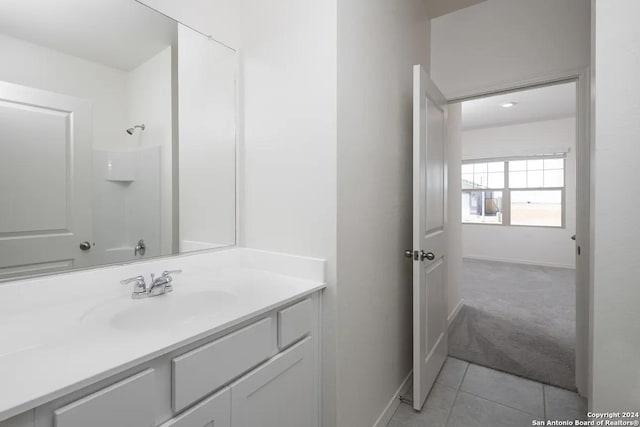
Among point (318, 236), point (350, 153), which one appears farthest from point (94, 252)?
point (350, 153)

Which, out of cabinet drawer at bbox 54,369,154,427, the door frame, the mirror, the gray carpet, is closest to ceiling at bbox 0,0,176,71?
the mirror

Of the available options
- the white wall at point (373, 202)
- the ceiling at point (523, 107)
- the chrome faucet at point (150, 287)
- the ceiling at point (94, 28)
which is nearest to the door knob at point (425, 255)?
the white wall at point (373, 202)

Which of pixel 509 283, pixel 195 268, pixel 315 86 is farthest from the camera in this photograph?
pixel 509 283

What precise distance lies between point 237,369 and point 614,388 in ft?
4.13

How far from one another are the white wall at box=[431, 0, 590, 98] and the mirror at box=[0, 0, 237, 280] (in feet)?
5.75

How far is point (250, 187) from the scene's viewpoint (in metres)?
1.57

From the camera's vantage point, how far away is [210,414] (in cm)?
83

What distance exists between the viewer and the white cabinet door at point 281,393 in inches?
36.5

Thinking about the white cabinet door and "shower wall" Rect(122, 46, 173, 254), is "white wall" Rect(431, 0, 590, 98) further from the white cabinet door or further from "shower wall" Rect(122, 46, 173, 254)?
the white cabinet door

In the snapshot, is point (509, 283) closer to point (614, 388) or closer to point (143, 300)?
point (614, 388)

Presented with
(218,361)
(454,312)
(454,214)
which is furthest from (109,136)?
(454,312)

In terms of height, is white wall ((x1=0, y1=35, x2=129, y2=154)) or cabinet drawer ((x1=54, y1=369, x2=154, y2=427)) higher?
white wall ((x1=0, y1=35, x2=129, y2=154))

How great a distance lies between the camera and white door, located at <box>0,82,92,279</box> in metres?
0.96

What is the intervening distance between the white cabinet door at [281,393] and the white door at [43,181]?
771 mm
